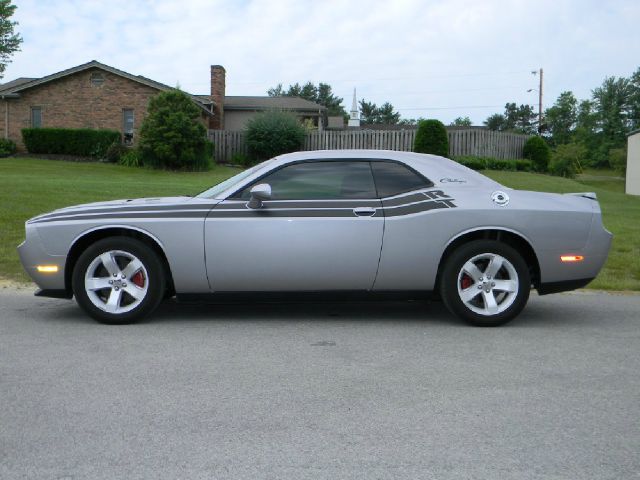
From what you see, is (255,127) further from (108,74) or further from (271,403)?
(271,403)

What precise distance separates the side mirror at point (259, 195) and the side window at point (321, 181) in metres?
0.12

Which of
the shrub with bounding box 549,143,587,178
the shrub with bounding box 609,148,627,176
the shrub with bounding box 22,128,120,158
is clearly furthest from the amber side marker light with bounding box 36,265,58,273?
the shrub with bounding box 609,148,627,176

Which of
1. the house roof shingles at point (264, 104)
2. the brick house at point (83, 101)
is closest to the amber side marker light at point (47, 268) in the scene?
the brick house at point (83, 101)

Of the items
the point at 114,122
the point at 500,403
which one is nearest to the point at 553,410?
the point at 500,403

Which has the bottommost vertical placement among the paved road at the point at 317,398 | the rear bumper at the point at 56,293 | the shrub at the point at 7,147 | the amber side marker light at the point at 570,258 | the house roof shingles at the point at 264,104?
the paved road at the point at 317,398

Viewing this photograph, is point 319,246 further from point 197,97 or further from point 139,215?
point 197,97

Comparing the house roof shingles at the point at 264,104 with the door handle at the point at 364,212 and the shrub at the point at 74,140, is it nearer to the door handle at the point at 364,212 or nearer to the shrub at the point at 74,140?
the shrub at the point at 74,140

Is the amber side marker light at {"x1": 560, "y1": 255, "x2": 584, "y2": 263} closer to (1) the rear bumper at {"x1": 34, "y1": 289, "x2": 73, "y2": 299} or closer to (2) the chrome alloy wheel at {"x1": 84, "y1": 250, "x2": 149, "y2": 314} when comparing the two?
(2) the chrome alloy wheel at {"x1": 84, "y1": 250, "x2": 149, "y2": 314}

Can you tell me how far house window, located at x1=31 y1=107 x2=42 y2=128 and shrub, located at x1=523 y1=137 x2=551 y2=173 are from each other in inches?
970

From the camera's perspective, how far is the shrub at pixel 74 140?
114 feet

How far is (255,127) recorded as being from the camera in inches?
1393

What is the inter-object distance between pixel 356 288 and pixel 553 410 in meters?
2.37

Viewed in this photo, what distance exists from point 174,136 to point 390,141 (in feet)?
34.9

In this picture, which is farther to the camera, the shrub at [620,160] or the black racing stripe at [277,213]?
the shrub at [620,160]
